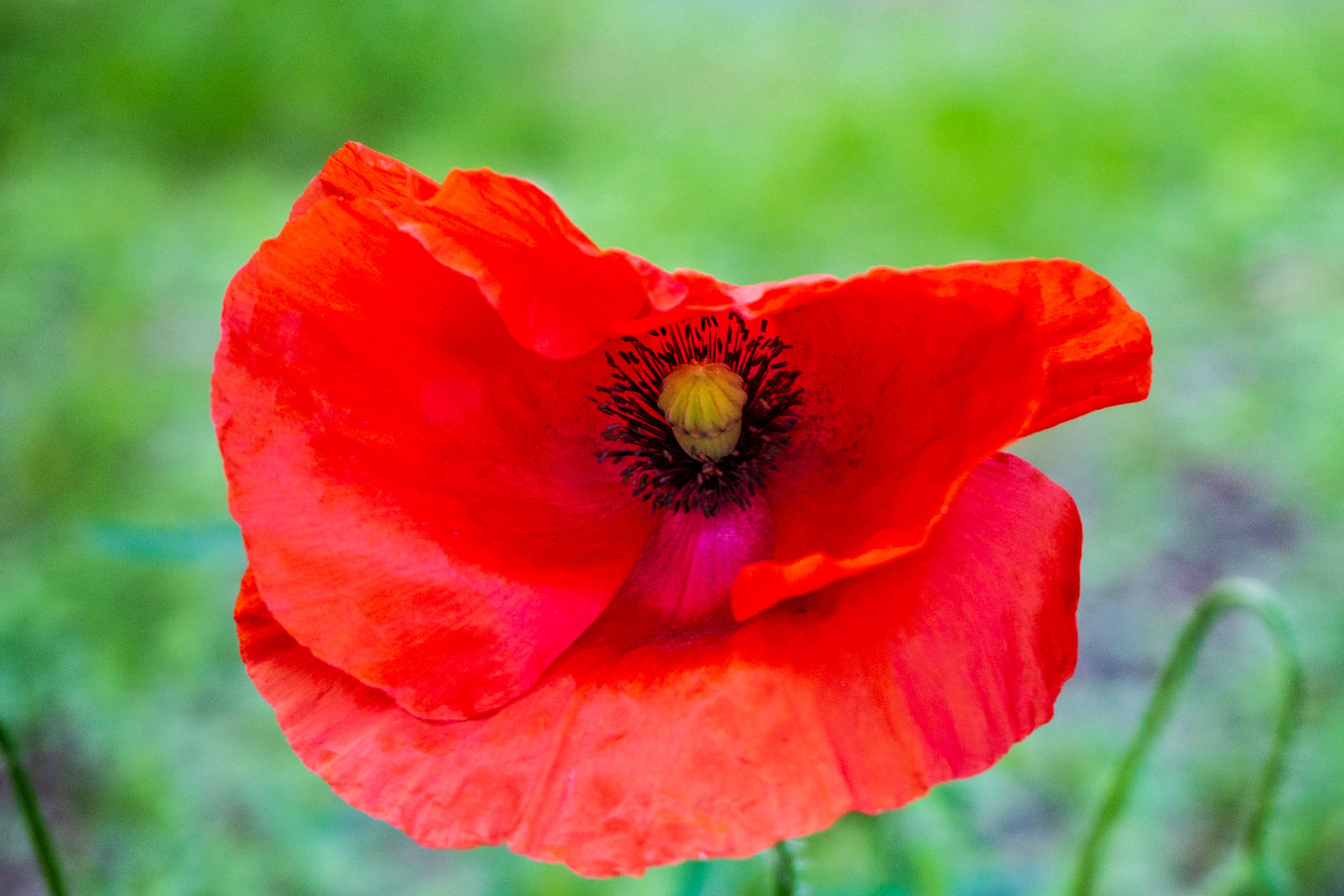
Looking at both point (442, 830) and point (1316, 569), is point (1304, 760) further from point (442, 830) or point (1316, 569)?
point (442, 830)

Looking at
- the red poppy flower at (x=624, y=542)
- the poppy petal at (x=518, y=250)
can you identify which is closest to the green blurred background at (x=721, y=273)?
the red poppy flower at (x=624, y=542)

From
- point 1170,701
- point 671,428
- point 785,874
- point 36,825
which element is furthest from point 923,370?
point 36,825

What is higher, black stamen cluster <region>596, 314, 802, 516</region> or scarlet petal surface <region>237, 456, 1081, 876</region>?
black stamen cluster <region>596, 314, 802, 516</region>

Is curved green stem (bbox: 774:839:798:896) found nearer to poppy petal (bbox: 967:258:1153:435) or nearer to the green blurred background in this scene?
the green blurred background

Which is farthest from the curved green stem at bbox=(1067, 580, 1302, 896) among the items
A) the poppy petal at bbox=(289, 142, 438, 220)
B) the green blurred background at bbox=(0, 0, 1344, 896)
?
the poppy petal at bbox=(289, 142, 438, 220)

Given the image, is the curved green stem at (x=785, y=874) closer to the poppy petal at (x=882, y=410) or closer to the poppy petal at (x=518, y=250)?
the poppy petal at (x=882, y=410)

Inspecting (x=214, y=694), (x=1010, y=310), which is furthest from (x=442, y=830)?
(x=214, y=694)
